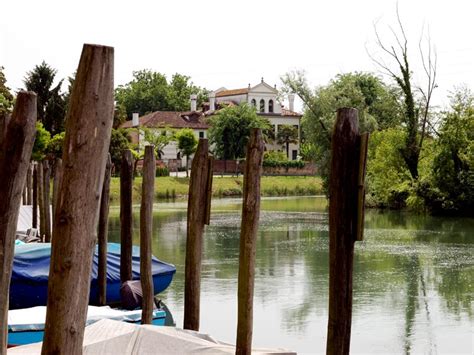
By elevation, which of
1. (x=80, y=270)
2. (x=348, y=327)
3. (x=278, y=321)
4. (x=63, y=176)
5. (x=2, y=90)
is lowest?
(x=278, y=321)

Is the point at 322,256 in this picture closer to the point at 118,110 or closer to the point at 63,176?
the point at 63,176

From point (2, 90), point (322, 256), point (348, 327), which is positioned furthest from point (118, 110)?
point (348, 327)

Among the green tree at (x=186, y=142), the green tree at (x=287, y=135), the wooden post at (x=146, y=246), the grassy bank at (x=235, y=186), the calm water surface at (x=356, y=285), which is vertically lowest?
the calm water surface at (x=356, y=285)

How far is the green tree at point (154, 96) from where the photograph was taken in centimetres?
9675

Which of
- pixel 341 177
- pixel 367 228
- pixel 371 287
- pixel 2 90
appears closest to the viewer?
pixel 341 177

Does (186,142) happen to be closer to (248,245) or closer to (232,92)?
(232,92)

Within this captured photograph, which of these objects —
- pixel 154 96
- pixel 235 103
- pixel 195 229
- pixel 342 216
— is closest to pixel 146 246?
pixel 195 229

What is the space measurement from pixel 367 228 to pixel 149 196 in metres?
22.6

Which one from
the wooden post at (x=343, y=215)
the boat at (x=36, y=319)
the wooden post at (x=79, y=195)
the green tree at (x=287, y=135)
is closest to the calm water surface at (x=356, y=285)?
the boat at (x=36, y=319)

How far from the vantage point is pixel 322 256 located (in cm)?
2444

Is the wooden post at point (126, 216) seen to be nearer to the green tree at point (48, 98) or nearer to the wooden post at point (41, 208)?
the wooden post at point (41, 208)

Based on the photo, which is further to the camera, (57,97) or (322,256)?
(57,97)

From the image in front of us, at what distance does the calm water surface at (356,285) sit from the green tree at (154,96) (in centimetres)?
6253

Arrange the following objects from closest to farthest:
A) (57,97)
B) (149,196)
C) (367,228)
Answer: (149,196)
(367,228)
(57,97)
